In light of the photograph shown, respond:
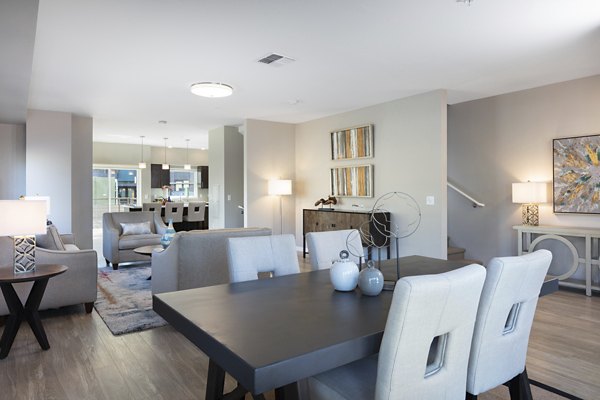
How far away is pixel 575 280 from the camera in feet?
16.0

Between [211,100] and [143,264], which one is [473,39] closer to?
[211,100]

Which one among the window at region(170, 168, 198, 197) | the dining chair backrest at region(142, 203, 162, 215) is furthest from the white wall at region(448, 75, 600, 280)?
the window at region(170, 168, 198, 197)

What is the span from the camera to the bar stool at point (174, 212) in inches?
374

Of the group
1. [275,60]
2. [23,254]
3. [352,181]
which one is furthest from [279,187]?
[23,254]

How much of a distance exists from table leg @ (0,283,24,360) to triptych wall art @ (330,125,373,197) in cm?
475

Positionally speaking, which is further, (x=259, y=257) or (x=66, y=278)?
(x=66, y=278)

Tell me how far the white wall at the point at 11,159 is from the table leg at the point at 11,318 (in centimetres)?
494

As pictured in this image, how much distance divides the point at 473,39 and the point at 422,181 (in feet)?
7.51

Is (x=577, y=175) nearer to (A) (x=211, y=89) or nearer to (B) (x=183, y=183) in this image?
(A) (x=211, y=89)

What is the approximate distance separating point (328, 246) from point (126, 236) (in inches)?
174

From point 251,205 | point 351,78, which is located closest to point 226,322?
point 351,78

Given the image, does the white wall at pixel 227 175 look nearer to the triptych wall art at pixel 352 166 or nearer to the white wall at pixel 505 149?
the triptych wall art at pixel 352 166

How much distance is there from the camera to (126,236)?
20.1ft

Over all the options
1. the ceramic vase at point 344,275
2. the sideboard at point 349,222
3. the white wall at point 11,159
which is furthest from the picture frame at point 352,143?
the white wall at point 11,159
